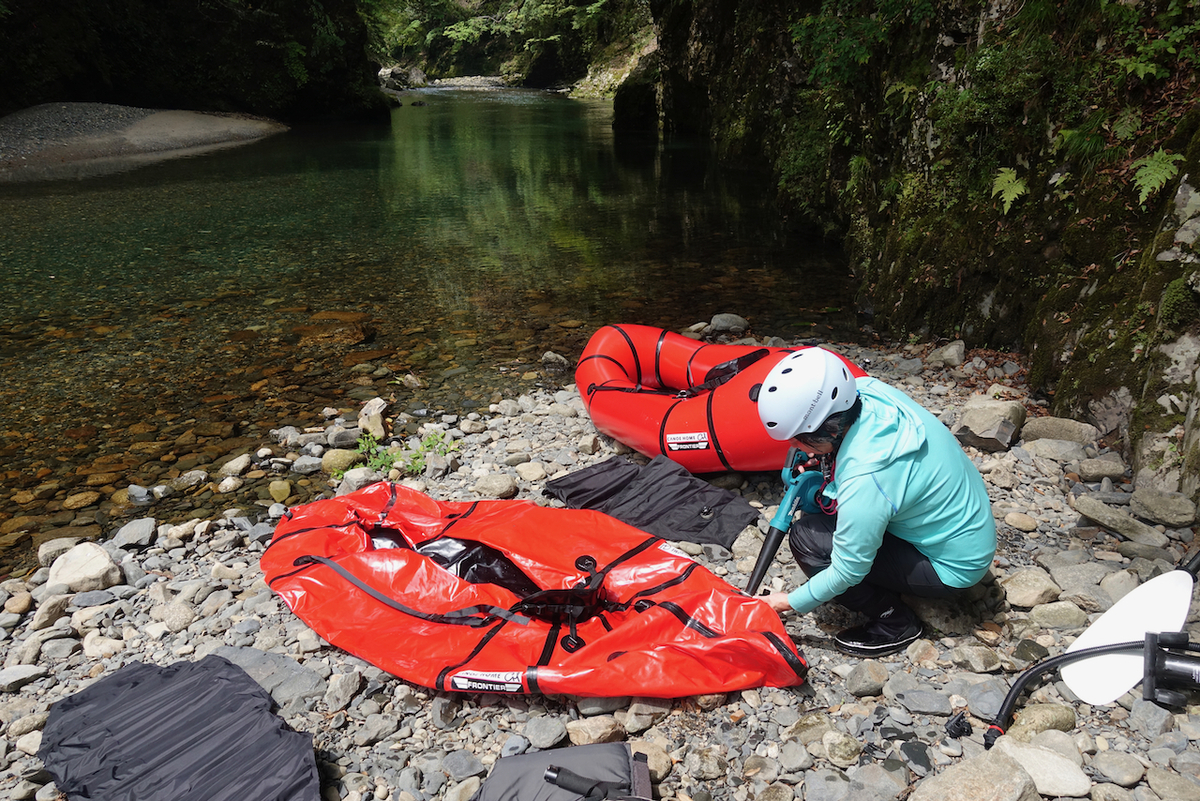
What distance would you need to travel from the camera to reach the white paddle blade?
263 cm

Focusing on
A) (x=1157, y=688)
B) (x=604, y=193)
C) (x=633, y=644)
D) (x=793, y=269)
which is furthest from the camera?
(x=604, y=193)

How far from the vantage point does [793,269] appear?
10.1 metres

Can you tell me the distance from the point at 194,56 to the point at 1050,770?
34.2 m

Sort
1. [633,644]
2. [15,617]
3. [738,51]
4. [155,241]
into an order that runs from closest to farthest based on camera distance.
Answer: [633,644], [15,617], [155,241], [738,51]

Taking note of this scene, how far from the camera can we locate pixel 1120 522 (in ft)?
12.5

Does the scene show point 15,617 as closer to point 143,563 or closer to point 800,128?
point 143,563

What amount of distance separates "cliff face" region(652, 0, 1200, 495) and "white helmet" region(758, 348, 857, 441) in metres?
2.49

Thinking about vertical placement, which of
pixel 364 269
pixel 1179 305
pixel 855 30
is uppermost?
pixel 855 30

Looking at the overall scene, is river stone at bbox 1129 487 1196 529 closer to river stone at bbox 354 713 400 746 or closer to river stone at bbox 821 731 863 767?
river stone at bbox 821 731 863 767

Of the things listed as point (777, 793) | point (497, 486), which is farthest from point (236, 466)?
point (777, 793)

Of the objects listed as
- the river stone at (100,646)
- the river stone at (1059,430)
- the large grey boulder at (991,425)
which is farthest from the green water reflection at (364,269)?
the river stone at (100,646)

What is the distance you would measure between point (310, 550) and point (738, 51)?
1836 cm

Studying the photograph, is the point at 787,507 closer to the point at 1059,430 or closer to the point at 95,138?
the point at 1059,430

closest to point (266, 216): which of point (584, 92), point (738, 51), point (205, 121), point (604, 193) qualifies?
point (604, 193)
